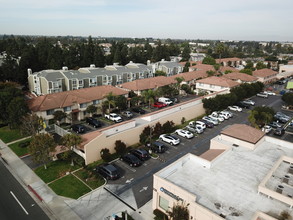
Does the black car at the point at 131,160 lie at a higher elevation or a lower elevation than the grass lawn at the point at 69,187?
higher

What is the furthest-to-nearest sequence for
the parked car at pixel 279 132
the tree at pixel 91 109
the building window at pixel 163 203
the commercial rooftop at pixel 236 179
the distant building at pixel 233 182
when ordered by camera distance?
the tree at pixel 91 109 → the parked car at pixel 279 132 → the building window at pixel 163 203 → the commercial rooftop at pixel 236 179 → the distant building at pixel 233 182

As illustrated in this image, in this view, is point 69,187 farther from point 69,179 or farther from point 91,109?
point 91,109

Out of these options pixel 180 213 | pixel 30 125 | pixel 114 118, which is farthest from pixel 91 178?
pixel 114 118

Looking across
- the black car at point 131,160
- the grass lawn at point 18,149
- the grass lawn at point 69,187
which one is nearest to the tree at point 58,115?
the grass lawn at point 18,149

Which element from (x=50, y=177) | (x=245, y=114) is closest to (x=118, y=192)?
(x=50, y=177)

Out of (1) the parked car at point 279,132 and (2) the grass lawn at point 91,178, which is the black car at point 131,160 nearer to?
(2) the grass lawn at point 91,178

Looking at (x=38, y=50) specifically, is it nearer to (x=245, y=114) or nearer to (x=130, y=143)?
(x=130, y=143)

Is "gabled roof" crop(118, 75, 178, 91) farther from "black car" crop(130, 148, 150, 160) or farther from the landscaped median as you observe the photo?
the landscaped median
